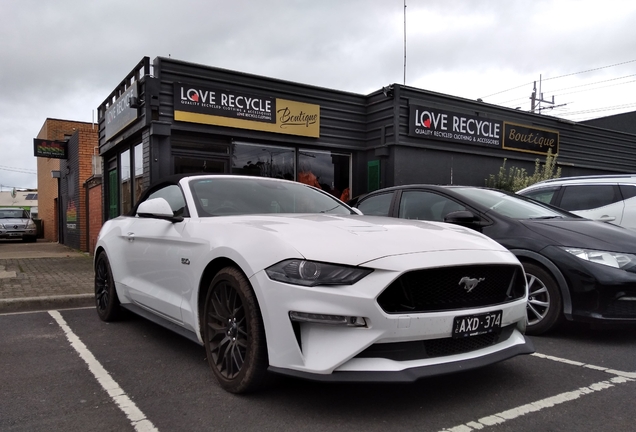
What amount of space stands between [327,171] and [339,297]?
9.35m

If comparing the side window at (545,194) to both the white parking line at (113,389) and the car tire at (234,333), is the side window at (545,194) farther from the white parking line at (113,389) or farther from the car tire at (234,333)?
the white parking line at (113,389)

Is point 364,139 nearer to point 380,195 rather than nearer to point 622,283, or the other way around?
point 380,195

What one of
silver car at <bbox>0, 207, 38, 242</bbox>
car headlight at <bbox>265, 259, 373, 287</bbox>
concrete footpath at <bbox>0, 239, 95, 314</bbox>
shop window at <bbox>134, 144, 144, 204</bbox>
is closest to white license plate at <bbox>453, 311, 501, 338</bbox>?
car headlight at <bbox>265, 259, 373, 287</bbox>

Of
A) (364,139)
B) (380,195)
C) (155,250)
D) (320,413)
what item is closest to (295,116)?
(364,139)

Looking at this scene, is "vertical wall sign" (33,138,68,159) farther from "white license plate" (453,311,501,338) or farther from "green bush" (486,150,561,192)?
"white license plate" (453,311,501,338)

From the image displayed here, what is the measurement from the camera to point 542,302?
4.43m

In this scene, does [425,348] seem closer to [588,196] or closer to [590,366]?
[590,366]

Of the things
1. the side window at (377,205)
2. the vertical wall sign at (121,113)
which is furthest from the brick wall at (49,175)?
the side window at (377,205)

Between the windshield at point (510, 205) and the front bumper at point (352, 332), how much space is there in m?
2.52

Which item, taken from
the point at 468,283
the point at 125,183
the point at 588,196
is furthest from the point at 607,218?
the point at 125,183

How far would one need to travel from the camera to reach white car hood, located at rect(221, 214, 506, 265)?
9.00 ft

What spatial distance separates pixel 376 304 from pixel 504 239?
2562 millimetres

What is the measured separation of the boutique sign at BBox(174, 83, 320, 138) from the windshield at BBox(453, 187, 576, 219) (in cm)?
598

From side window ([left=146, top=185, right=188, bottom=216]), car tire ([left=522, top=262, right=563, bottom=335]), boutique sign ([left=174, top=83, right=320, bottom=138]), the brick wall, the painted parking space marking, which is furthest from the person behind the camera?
the brick wall
